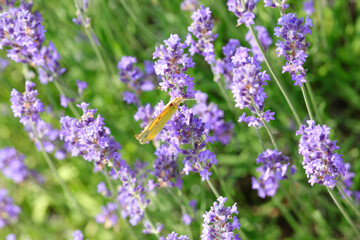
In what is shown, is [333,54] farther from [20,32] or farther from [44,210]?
[44,210]

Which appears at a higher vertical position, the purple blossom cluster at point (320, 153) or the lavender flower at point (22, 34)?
the lavender flower at point (22, 34)

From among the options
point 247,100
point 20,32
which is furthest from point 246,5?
point 20,32

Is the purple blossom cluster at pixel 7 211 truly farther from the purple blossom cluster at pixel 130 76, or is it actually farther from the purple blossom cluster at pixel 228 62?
the purple blossom cluster at pixel 228 62

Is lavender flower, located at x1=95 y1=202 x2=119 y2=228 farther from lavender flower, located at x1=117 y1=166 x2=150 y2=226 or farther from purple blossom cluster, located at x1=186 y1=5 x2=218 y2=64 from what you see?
purple blossom cluster, located at x1=186 y1=5 x2=218 y2=64

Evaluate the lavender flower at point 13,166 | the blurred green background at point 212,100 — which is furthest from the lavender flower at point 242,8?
the lavender flower at point 13,166

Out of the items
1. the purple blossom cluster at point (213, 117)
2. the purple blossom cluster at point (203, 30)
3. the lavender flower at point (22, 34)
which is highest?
the lavender flower at point (22, 34)

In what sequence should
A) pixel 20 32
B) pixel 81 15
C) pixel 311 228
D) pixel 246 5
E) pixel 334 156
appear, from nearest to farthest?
pixel 334 156 → pixel 246 5 → pixel 20 32 → pixel 81 15 → pixel 311 228

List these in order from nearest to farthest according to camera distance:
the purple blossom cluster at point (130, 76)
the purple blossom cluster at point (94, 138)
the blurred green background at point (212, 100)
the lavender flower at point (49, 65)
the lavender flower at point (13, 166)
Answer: the purple blossom cluster at point (94, 138) < the lavender flower at point (49, 65) < the purple blossom cluster at point (130, 76) < the blurred green background at point (212, 100) < the lavender flower at point (13, 166)
